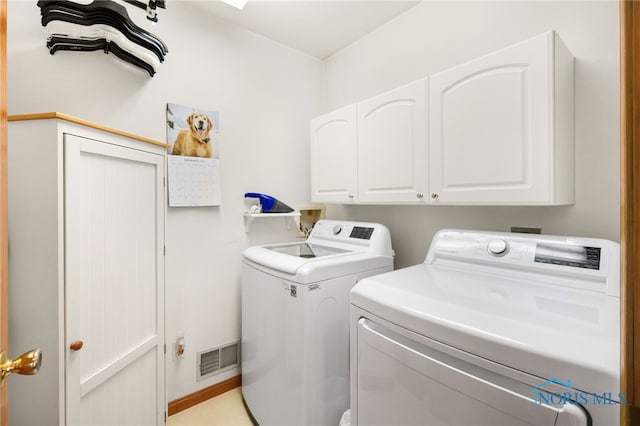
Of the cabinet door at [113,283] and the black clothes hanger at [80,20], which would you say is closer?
the cabinet door at [113,283]

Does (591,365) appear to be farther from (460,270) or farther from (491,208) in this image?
(491,208)

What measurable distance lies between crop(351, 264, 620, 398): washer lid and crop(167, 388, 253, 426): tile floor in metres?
1.39

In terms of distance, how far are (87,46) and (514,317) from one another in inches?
91.2

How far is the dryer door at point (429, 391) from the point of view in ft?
2.43

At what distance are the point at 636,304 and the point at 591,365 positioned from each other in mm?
399

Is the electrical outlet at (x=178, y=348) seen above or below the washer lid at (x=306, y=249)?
below

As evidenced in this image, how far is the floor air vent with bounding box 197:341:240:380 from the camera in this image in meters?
2.08

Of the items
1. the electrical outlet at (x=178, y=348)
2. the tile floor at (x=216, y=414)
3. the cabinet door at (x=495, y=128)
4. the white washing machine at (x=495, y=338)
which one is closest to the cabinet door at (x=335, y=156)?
the cabinet door at (x=495, y=128)

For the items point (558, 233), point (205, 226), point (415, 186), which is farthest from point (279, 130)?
point (558, 233)

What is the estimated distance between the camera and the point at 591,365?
2.15ft

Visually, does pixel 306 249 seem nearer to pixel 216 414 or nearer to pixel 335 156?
pixel 335 156

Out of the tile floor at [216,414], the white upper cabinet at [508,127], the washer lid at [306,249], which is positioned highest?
the white upper cabinet at [508,127]

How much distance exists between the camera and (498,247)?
4.43 ft

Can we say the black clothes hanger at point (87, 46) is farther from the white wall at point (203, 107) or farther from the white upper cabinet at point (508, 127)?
the white upper cabinet at point (508, 127)
